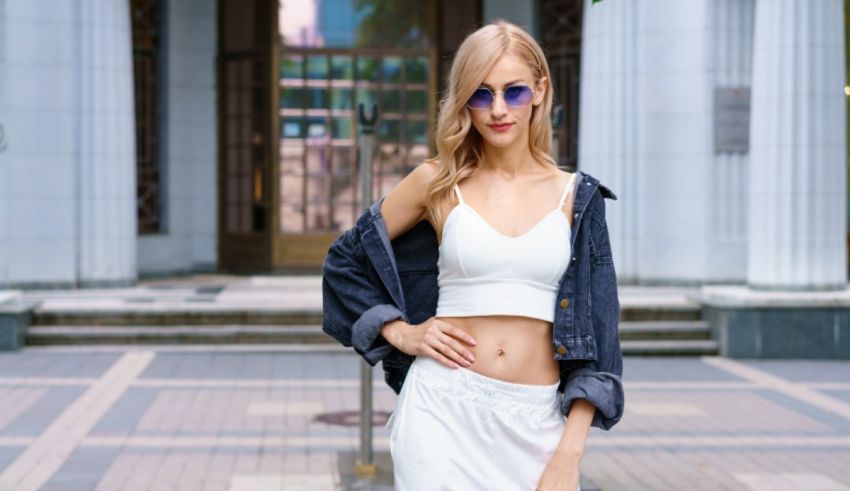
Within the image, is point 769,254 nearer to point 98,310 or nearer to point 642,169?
point 642,169

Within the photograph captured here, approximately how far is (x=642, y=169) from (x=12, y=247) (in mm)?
7943

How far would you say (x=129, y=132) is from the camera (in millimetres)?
17266

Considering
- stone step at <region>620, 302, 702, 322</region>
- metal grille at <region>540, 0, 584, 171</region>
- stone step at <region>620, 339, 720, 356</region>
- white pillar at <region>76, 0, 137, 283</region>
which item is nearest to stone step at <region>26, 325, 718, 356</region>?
stone step at <region>620, 339, 720, 356</region>

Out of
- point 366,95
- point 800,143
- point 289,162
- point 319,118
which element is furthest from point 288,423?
point 366,95

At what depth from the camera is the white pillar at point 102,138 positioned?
16.9m

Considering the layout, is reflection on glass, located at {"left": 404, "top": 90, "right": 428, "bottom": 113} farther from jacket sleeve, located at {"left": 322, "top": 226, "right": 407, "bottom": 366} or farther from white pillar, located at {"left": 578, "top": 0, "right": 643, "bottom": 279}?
jacket sleeve, located at {"left": 322, "top": 226, "right": 407, "bottom": 366}

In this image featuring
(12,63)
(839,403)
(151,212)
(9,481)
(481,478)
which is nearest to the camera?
(481,478)

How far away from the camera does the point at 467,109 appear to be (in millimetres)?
3107

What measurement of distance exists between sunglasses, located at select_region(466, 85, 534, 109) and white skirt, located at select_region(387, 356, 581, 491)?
1.98ft

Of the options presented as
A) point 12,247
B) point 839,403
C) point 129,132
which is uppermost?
point 129,132

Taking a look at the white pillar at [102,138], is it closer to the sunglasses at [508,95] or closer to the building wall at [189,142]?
the building wall at [189,142]

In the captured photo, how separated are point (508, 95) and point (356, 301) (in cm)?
62

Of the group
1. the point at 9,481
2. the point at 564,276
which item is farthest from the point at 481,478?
the point at 9,481

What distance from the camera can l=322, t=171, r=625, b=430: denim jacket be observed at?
302cm
